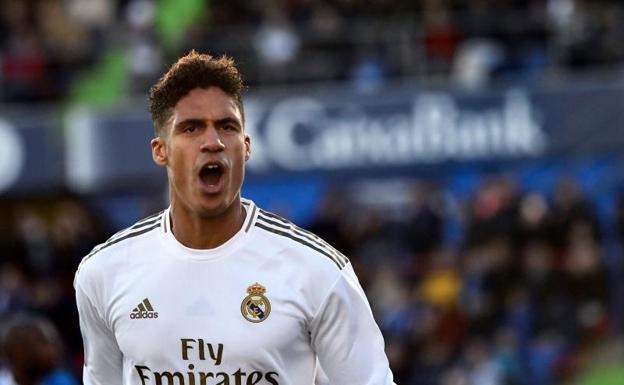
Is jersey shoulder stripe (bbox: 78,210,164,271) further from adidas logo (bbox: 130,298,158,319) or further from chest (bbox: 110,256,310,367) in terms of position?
adidas logo (bbox: 130,298,158,319)

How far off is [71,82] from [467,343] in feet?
20.6

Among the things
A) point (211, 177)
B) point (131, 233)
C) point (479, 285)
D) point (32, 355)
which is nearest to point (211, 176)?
point (211, 177)

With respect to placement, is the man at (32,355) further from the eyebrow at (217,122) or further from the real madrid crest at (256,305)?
the eyebrow at (217,122)

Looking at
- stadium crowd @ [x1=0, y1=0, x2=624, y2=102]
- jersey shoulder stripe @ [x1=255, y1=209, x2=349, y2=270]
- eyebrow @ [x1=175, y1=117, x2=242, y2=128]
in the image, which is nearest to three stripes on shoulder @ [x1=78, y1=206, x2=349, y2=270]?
jersey shoulder stripe @ [x1=255, y1=209, x2=349, y2=270]

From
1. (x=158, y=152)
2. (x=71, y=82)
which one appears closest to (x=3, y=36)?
(x=71, y=82)

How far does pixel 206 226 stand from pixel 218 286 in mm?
189

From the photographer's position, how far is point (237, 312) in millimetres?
4453

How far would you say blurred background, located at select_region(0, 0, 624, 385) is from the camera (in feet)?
42.9

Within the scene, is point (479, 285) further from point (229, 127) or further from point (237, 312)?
point (229, 127)

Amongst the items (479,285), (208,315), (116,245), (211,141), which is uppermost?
(211,141)

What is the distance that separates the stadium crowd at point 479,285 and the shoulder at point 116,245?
834cm

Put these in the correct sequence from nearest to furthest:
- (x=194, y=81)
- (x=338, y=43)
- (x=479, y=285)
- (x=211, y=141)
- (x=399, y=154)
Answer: (x=211, y=141) < (x=194, y=81) < (x=479, y=285) < (x=399, y=154) < (x=338, y=43)

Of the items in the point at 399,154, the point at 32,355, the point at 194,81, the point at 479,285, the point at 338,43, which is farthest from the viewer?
the point at 338,43

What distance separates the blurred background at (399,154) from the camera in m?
13.1
